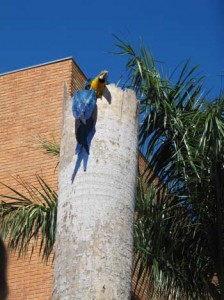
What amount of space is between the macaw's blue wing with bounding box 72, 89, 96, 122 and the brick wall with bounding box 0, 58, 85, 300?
7159mm

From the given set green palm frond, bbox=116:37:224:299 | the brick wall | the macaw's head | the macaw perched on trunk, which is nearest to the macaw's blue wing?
the macaw perched on trunk

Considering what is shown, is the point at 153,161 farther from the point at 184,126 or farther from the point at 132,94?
the point at 132,94

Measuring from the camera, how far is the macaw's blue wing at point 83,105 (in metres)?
6.77

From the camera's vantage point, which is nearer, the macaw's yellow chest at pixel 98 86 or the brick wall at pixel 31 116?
the macaw's yellow chest at pixel 98 86

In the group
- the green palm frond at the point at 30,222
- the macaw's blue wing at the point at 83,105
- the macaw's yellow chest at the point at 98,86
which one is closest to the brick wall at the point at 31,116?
the green palm frond at the point at 30,222

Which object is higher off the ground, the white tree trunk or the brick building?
the brick building

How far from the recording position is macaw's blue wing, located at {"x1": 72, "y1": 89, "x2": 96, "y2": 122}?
677 centimetres

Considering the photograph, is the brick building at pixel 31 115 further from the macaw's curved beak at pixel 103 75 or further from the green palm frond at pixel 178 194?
the macaw's curved beak at pixel 103 75

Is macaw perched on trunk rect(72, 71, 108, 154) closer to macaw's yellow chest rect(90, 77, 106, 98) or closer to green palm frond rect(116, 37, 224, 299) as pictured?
macaw's yellow chest rect(90, 77, 106, 98)

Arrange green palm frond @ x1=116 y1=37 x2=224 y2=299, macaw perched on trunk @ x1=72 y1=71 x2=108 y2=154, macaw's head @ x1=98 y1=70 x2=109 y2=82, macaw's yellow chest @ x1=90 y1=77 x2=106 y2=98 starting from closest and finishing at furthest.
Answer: macaw perched on trunk @ x1=72 y1=71 x2=108 y2=154, macaw's yellow chest @ x1=90 y1=77 x2=106 y2=98, macaw's head @ x1=98 y1=70 x2=109 y2=82, green palm frond @ x1=116 y1=37 x2=224 y2=299

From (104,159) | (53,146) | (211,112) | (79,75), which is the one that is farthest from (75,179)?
(79,75)

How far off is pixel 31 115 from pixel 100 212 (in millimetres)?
9299

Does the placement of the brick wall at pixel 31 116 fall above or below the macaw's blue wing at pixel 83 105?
above

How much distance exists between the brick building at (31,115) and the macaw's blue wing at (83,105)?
717 cm
